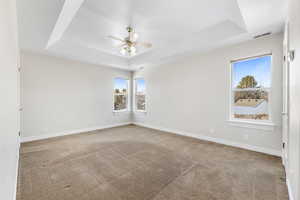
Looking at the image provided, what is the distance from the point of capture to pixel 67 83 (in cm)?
434

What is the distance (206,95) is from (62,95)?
15.2 feet

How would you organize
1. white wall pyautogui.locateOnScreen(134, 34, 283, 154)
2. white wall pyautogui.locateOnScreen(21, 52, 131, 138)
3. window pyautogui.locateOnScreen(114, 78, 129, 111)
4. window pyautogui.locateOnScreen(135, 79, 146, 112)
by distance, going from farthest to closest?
window pyautogui.locateOnScreen(135, 79, 146, 112) < window pyautogui.locateOnScreen(114, 78, 129, 111) < white wall pyautogui.locateOnScreen(21, 52, 131, 138) < white wall pyautogui.locateOnScreen(134, 34, 283, 154)

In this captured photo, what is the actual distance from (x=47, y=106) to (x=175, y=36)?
4.38 m

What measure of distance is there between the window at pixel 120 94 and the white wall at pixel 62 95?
30cm

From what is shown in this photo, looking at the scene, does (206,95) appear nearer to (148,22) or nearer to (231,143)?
(231,143)

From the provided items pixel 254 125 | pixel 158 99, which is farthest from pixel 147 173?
pixel 158 99

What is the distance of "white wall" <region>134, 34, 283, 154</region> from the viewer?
2760 millimetres

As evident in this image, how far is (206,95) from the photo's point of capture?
3770mm

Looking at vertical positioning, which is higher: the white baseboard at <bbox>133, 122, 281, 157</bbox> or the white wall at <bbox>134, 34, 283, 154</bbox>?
the white wall at <bbox>134, 34, 283, 154</bbox>

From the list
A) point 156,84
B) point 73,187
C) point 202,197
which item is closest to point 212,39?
point 156,84

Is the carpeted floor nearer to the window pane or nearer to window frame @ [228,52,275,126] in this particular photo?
window frame @ [228,52,275,126]

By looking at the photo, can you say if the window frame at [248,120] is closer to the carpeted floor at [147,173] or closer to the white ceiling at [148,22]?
the white ceiling at [148,22]

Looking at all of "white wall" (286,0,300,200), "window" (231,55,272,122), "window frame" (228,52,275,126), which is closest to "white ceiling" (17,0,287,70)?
"window frame" (228,52,275,126)

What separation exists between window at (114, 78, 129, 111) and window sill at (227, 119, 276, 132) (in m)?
4.36
